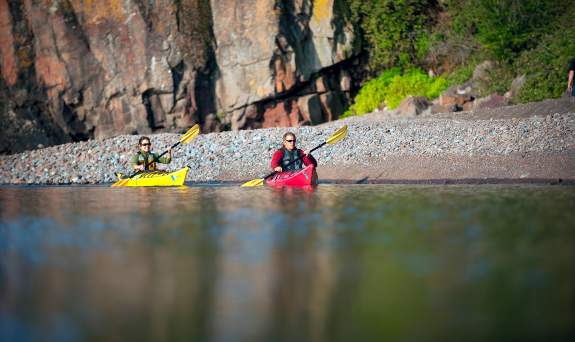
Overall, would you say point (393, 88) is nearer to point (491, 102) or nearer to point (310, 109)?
point (310, 109)

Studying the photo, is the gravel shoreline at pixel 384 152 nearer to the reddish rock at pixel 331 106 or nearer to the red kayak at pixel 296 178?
the red kayak at pixel 296 178

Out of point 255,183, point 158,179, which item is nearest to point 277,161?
point 255,183

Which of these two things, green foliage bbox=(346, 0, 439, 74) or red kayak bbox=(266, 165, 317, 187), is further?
green foliage bbox=(346, 0, 439, 74)

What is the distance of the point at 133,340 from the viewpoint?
15.2 feet

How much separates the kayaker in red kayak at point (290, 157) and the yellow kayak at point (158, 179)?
1960 mm

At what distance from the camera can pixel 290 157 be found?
16203mm

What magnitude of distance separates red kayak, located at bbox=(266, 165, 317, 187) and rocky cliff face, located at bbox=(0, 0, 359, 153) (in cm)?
896

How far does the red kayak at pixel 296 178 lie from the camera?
1528cm

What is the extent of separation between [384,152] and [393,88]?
7.78 meters

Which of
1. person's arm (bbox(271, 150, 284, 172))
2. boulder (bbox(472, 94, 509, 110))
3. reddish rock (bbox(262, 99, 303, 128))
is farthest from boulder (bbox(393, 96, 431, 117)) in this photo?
person's arm (bbox(271, 150, 284, 172))

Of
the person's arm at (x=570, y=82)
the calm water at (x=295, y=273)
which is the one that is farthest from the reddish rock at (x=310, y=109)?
the calm water at (x=295, y=273)

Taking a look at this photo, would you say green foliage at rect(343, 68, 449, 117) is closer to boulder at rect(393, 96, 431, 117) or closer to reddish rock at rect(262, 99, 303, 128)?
boulder at rect(393, 96, 431, 117)

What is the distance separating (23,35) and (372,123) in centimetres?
1203

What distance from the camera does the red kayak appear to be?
602 inches
